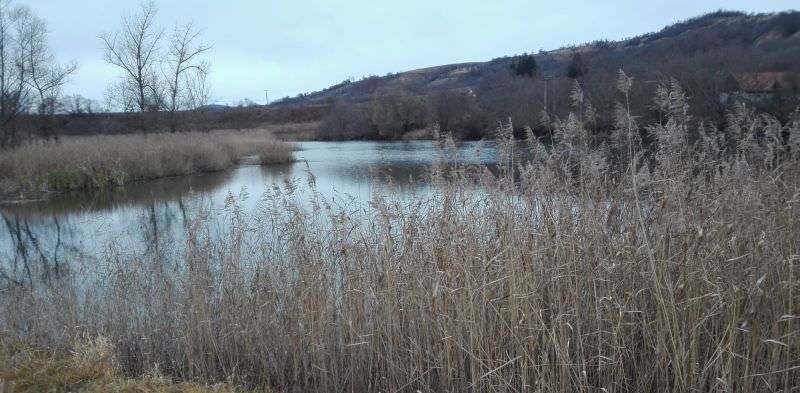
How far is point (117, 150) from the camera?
20547 millimetres

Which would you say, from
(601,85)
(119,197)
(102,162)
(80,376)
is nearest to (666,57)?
(601,85)

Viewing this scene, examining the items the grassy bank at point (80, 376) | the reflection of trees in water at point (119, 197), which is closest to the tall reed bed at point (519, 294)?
the grassy bank at point (80, 376)

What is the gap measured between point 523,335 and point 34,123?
97.8 feet

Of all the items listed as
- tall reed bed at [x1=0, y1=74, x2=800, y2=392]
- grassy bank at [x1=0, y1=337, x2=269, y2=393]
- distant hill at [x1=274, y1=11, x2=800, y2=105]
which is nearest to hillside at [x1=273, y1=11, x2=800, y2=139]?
distant hill at [x1=274, y1=11, x2=800, y2=105]

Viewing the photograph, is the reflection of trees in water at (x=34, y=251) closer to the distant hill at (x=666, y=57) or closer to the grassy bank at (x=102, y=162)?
the grassy bank at (x=102, y=162)

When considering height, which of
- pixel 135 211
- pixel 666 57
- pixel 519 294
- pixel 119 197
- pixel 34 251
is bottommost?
pixel 34 251

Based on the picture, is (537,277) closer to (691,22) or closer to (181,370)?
(181,370)

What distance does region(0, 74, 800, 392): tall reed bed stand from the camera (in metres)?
3.04

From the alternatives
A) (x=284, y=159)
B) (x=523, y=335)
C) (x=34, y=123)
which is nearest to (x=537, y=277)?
(x=523, y=335)

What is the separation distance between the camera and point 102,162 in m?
19.5

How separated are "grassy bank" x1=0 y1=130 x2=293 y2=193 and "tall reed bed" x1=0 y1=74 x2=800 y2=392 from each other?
1467 centimetres

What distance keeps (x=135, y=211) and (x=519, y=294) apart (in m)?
13.3

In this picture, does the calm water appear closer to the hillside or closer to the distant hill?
the hillside

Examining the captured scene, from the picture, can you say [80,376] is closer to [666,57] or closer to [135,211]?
[135,211]
